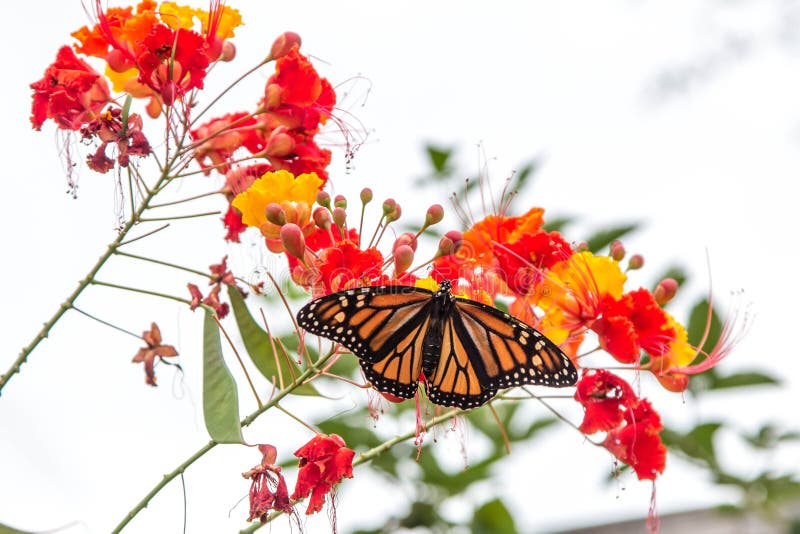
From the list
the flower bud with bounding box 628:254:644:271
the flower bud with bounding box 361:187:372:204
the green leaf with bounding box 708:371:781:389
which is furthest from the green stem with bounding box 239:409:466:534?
the green leaf with bounding box 708:371:781:389

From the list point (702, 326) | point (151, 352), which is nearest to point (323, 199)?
point (151, 352)

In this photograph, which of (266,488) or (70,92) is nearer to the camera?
(266,488)

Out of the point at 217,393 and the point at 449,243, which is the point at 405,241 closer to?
the point at 449,243

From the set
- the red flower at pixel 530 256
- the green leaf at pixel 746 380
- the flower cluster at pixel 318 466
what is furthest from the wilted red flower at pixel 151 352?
the green leaf at pixel 746 380

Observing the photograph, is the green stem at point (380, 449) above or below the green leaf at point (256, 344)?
below

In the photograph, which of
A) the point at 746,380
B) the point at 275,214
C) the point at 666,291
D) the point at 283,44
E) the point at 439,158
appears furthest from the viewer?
the point at 439,158

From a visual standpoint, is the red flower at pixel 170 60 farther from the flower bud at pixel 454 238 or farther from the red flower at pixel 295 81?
the flower bud at pixel 454 238
